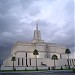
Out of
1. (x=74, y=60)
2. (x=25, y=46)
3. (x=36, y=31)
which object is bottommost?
(x=74, y=60)

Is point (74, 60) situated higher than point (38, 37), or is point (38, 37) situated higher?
point (38, 37)

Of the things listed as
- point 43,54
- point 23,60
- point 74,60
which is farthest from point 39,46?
point 74,60

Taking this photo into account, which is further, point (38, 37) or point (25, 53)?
point (38, 37)

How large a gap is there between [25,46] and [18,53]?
533 centimetres

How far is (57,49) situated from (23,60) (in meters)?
22.2

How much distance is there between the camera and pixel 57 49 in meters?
108

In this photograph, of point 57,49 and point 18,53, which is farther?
point 57,49

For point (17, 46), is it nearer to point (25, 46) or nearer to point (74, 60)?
point (25, 46)

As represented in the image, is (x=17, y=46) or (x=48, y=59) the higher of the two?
(x=17, y=46)

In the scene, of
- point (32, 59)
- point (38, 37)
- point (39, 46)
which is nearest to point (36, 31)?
point (38, 37)

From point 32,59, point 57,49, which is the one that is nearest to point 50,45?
point 57,49

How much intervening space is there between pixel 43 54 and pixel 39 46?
5297mm

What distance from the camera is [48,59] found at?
97688 millimetres

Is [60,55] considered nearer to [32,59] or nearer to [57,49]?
[57,49]
